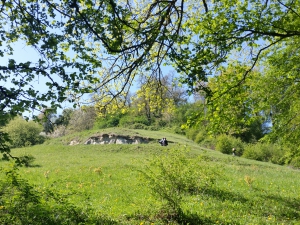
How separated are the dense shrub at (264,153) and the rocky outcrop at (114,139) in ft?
35.5

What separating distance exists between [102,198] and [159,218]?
10.4ft

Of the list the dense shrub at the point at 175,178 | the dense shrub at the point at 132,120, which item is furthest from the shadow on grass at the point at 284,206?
the dense shrub at the point at 132,120

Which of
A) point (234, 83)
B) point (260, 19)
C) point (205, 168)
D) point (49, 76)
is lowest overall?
point (205, 168)

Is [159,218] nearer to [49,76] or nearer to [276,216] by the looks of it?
[276,216]

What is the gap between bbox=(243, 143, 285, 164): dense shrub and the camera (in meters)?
30.0

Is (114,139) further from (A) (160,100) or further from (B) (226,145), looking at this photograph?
(A) (160,100)

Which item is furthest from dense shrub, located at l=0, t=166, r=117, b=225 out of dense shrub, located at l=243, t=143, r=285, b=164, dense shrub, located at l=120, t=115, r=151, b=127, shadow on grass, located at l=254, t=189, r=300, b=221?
dense shrub, located at l=120, t=115, r=151, b=127

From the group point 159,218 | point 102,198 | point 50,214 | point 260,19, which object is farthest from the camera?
point 102,198

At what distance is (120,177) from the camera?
13.2 metres

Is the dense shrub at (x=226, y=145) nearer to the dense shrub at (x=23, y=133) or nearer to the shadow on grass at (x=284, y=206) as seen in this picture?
the shadow on grass at (x=284, y=206)

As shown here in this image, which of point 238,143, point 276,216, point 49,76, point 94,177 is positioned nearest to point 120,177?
point 94,177

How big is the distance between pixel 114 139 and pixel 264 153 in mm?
16329

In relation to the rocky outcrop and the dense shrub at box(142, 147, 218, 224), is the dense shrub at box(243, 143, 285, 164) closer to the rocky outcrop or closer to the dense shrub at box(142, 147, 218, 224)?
the rocky outcrop

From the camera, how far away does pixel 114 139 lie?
3123 cm
